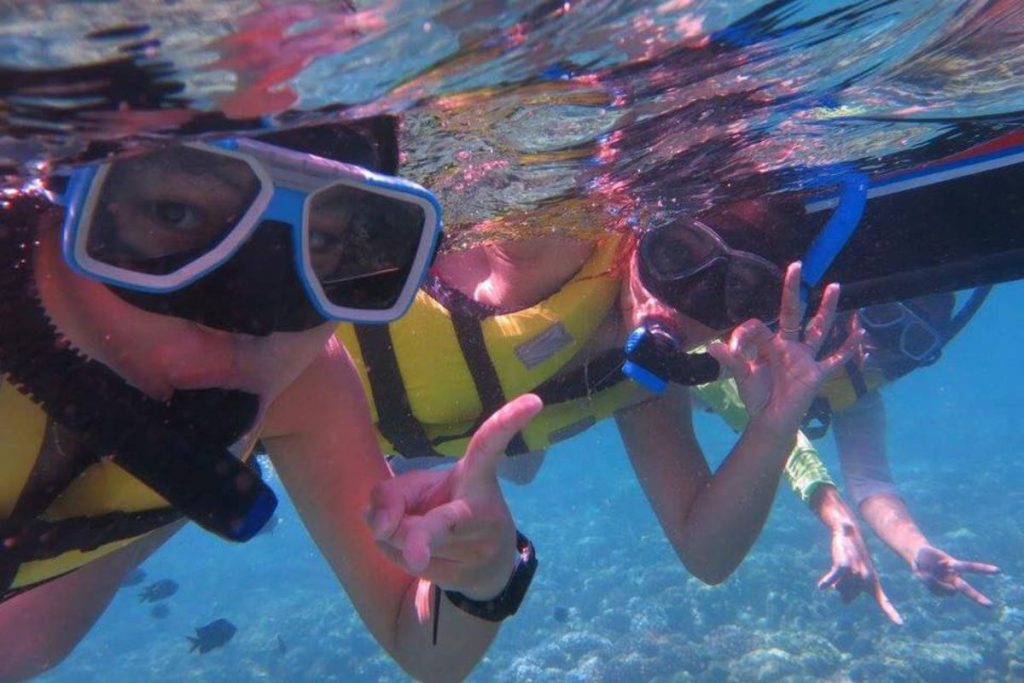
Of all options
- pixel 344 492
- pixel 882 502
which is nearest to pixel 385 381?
pixel 344 492

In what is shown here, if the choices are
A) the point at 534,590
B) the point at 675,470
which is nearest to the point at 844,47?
the point at 675,470

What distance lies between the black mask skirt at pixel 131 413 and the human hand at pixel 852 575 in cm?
711

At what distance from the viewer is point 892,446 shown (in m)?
41.2

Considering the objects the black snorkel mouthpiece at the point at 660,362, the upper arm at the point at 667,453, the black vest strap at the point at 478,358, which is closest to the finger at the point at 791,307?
the black snorkel mouthpiece at the point at 660,362

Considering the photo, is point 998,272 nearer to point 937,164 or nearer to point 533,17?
point 937,164

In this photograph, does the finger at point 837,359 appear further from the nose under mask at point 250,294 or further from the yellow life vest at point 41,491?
the yellow life vest at point 41,491

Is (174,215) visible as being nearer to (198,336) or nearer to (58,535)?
(198,336)

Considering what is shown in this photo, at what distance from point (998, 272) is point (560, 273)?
9.57ft

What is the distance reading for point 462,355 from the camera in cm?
484

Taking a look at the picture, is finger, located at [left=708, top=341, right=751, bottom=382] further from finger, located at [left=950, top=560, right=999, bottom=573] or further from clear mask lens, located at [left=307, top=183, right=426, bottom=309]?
finger, located at [left=950, top=560, right=999, bottom=573]

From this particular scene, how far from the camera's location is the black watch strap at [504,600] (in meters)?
2.71

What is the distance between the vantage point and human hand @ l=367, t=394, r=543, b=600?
7.11 ft

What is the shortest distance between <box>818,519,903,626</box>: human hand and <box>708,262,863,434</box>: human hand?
4090 mm

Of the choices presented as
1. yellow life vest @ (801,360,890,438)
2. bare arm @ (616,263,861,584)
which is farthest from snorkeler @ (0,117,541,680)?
yellow life vest @ (801,360,890,438)
